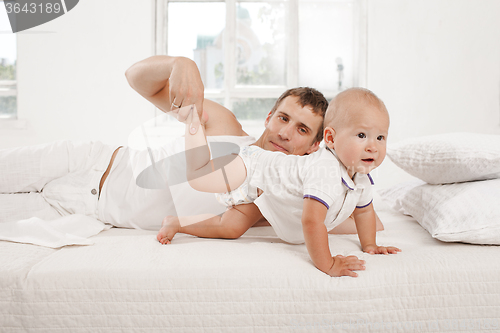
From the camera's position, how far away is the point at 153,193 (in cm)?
105

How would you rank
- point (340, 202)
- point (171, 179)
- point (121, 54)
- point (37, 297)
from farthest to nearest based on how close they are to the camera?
point (121, 54), point (171, 179), point (340, 202), point (37, 297)

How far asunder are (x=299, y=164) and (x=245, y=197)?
18cm

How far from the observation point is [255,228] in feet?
3.59

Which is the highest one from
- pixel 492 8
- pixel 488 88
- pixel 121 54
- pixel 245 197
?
pixel 492 8

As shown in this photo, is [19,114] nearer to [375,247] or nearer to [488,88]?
[375,247]

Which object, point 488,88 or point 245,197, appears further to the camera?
point 488,88

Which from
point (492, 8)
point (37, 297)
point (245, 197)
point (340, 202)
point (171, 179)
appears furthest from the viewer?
point (492, 8)

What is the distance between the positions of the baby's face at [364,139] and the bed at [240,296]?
227mm

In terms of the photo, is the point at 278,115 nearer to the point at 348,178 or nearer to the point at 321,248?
the point at 348,178

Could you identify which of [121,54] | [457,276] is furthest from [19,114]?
[457,276]

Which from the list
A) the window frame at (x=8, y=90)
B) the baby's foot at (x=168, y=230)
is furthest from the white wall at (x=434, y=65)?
the window frame at (x=8, y=90)

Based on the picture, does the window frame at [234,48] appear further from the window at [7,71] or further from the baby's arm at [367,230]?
the baby's arm at [367,230]

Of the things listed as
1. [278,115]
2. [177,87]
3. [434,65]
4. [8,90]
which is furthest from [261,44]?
[177,87]

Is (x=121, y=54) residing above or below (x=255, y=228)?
above
